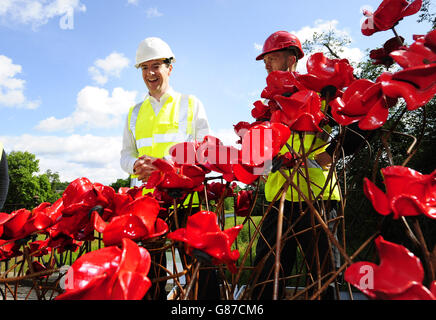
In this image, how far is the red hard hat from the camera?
1.25 meters

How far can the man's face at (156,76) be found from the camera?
1594 millimetres

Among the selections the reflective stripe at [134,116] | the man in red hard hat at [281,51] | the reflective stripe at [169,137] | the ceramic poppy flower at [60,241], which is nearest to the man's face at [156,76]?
the reflective stripe at [134,116]

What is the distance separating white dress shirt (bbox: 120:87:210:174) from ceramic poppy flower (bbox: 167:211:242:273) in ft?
3.79

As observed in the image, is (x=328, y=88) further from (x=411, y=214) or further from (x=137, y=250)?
(x=137, y=250)

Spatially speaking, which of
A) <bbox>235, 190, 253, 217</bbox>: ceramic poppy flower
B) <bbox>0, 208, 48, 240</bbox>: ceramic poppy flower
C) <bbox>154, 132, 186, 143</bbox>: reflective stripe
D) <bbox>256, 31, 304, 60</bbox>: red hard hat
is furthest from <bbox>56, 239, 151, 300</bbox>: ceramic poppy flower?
<bbox>154, 132, 186, 143</bbox>: reflective stripe

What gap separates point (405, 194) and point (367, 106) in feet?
0.41

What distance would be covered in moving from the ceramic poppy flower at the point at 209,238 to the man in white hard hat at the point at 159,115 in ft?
3.84

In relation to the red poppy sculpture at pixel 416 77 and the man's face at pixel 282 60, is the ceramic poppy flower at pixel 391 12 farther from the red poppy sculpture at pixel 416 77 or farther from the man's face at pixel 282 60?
the man's face at pixel 282 60

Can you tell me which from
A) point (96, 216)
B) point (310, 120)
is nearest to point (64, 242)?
point (96, 216)

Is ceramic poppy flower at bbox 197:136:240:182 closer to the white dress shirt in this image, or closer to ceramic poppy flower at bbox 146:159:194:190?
ceramic poppy flower at bbox 146:159:194:190
